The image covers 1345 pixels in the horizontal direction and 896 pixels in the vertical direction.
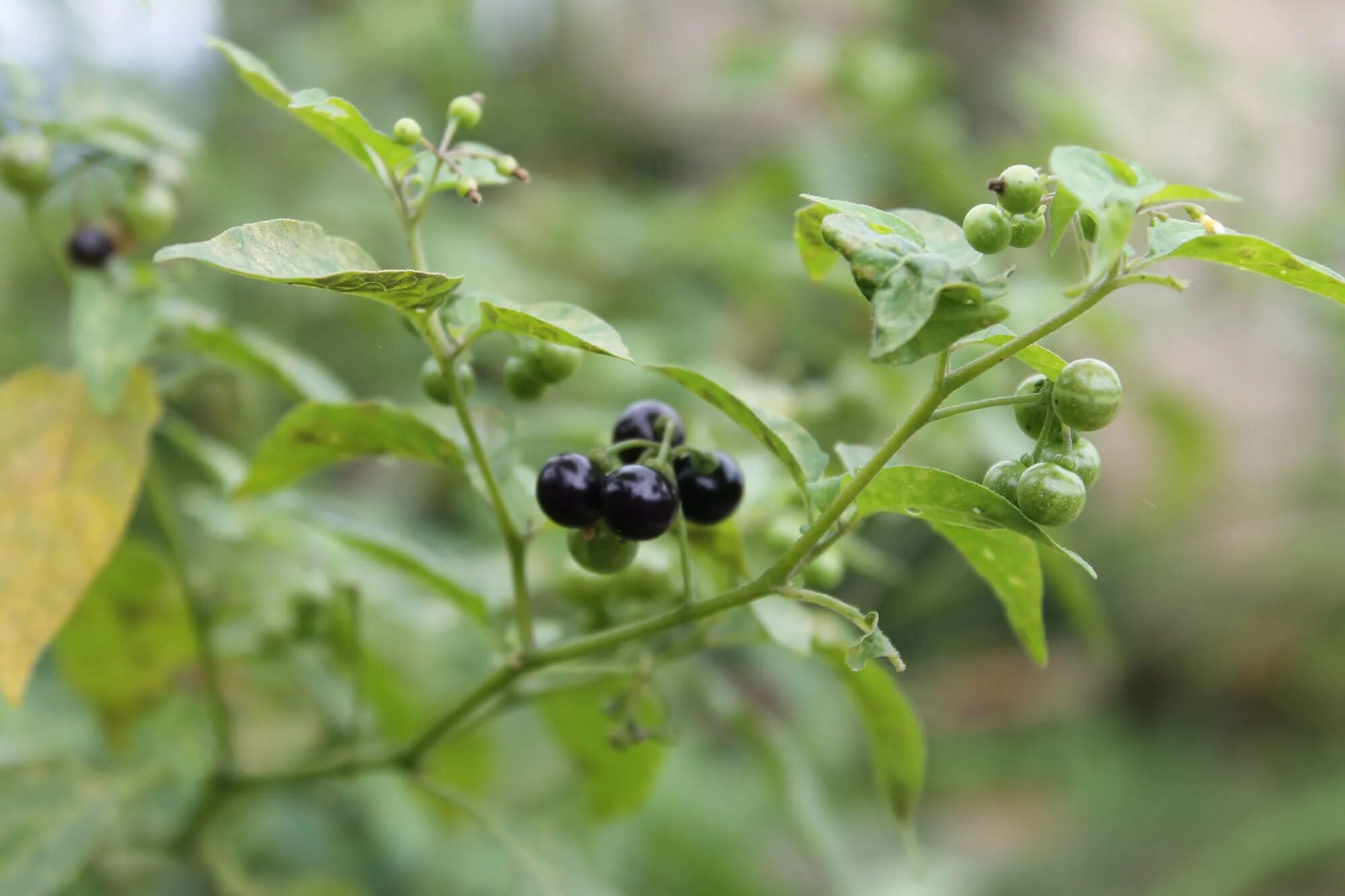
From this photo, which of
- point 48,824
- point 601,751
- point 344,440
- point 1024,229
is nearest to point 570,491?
point 344,440

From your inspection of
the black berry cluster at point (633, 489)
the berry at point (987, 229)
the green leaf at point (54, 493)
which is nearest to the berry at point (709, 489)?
the black berry cluster at point (633, 489)

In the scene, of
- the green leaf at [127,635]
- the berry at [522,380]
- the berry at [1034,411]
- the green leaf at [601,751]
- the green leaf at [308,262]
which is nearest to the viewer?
the green leaf at [308,262]

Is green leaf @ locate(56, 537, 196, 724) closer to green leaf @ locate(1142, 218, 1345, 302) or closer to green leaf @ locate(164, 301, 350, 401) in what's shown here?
green leaf @ locate(164, 301, 350, 401)

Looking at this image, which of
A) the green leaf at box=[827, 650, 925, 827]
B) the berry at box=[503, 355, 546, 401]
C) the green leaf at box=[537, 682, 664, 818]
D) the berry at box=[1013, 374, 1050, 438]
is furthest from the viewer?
the green leaf at box=[537, 682, 664, 818]

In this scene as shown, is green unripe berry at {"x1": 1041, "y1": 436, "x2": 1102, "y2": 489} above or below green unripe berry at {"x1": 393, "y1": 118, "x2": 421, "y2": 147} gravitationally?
below

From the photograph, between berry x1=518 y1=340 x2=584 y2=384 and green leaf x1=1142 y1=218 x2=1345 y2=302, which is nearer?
green leaf x1=1142 y1=218 x2=1345 y2=302

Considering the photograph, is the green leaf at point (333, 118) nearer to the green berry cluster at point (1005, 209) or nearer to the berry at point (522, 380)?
the berry at point (522, 380)

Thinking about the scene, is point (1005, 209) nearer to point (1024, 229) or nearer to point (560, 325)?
point (1024, 229)

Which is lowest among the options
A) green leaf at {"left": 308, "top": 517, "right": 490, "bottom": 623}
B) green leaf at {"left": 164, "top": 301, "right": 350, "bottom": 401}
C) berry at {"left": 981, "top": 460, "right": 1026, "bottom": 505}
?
green leaf at {"left": 308, "top": 517, "right": 490, "bottom": 623}

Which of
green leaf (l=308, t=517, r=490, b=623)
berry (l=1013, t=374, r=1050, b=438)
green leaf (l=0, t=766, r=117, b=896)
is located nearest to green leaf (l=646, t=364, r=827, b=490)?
berry (l=1013, t=374, r=1050, b=438)
